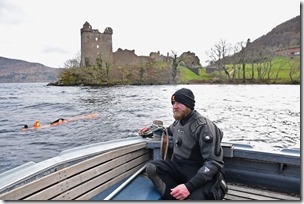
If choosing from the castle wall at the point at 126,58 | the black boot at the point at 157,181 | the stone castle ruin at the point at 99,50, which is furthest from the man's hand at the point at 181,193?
the castle wall at the point at 126,58

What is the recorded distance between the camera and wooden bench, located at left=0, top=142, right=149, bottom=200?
2.11m

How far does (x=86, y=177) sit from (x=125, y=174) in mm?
700

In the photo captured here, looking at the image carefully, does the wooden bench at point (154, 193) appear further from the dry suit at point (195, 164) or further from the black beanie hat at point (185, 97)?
the black beanie hat at point (185, 97)

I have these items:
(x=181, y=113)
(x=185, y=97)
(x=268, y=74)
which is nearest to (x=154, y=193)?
(x=181, y=113)

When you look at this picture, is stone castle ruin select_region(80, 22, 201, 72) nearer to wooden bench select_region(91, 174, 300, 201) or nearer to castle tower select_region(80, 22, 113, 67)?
castle tower select_region(80, 22, 113, 67)

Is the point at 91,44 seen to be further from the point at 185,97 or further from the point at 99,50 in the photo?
the point at 185,97

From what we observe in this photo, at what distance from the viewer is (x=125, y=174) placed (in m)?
3.22

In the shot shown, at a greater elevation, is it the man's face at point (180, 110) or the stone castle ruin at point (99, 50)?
the stone castle ruin at point (99, 50)

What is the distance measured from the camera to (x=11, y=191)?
196 cm

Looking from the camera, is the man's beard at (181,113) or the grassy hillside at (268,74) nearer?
the man's beard at (181,113)

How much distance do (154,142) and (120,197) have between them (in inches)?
39.3

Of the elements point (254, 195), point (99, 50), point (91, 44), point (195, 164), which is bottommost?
point (254, 195)

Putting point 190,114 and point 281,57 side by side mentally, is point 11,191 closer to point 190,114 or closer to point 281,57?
point 190,114

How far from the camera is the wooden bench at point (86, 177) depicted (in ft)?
6.93
